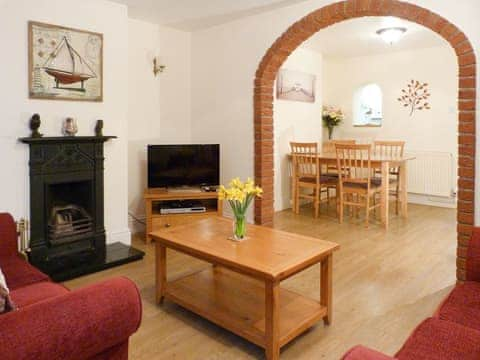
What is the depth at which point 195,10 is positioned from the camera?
4.12 m

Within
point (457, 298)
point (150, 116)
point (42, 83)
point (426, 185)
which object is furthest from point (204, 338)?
point (426, 185)

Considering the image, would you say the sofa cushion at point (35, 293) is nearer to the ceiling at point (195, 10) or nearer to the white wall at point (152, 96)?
the white wall at point (152, 96)

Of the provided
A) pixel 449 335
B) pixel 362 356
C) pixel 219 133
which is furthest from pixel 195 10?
pixel 362 356

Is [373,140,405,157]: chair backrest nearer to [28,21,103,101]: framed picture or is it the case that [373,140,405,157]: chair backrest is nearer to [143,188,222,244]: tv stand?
[143,188,222,244]: tv stand

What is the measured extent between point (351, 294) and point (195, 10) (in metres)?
→ 3.07

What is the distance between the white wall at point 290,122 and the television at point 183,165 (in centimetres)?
144

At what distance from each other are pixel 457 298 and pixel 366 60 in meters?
5.72

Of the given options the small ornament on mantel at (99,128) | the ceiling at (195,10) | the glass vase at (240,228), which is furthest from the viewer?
the ceiling at (195,10)

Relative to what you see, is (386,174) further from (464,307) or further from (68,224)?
(68,224)

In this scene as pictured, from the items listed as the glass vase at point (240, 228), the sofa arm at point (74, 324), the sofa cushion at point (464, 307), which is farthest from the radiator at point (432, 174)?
the sofa arm at point (74, 324)

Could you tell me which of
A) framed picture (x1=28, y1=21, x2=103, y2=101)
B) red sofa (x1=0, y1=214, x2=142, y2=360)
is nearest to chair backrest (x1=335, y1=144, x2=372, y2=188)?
framed picture (x1=28, y1=21, x2=103, y2=101)

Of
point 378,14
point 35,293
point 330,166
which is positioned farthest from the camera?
point 330,166

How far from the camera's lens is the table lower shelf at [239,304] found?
88.1 inches

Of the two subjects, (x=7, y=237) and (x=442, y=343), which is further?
(x=7, y=237)
